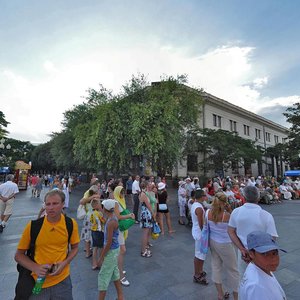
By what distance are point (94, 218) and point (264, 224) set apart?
9.85 ft

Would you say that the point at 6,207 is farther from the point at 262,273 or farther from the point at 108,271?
the point at 262,273

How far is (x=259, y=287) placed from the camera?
1384mm

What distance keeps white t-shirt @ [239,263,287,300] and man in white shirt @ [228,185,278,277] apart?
1171 millimetres

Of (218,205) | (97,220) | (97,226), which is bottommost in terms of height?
(97,226)

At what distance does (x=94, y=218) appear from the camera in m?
4.27

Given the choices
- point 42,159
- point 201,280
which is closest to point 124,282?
point 201,280

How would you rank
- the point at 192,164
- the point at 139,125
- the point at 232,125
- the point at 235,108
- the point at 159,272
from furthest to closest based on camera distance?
the point at 232,125, the point at 235,108, the point at 192,164, the point at 139,125, the point at 159,272

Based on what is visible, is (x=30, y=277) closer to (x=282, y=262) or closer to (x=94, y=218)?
(x=94, y=218)

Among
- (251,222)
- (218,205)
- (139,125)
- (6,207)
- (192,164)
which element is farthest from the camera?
(192,164)

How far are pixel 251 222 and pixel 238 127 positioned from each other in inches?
1398

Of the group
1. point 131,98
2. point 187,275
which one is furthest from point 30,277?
point 131,98

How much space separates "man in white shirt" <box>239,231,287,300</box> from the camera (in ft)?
4.53

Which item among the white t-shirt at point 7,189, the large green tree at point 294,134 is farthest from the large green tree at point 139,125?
the large green tree at point 294,134

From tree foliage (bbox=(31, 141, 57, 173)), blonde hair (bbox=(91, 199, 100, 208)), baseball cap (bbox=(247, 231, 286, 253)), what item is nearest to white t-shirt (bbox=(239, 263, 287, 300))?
baseball cap (bbox=(247, 231, 286, 253))
